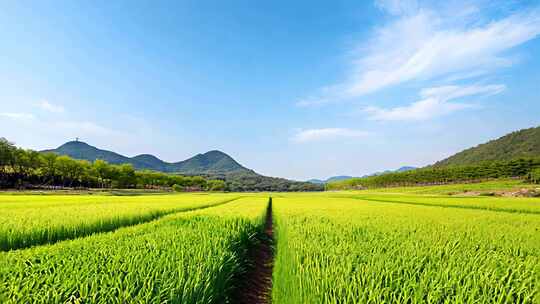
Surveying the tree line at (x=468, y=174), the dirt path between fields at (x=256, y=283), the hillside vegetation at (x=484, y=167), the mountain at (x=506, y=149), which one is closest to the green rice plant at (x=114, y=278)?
the dirt path between fields at (x=256, y=283)

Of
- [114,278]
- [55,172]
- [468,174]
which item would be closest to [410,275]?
[114,278]

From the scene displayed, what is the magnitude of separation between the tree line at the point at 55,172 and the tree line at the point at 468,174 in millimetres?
115892

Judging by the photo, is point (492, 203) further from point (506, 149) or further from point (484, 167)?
point (506, 149)

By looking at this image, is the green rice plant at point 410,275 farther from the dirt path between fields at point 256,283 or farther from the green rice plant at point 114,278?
the dirt path between fields at point 256,283

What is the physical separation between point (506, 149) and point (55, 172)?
237752mm

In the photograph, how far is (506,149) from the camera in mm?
160750

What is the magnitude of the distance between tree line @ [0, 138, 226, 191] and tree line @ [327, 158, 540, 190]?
4563 inches

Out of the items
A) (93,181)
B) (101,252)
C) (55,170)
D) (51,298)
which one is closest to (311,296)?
(51,298)

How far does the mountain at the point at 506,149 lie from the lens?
149m

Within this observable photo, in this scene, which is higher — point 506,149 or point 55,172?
point 506,149

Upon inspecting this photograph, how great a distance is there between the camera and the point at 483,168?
90.9 m

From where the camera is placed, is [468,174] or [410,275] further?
[468,174]

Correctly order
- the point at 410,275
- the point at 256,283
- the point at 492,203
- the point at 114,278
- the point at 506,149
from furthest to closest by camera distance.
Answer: the point at 506,149 → the point at 492,203 → the point at 256,283 → the point at 410,275 → the point at 114,278

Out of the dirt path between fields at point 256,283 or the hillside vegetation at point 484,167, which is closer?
the dirt path between fields at point 256,283
